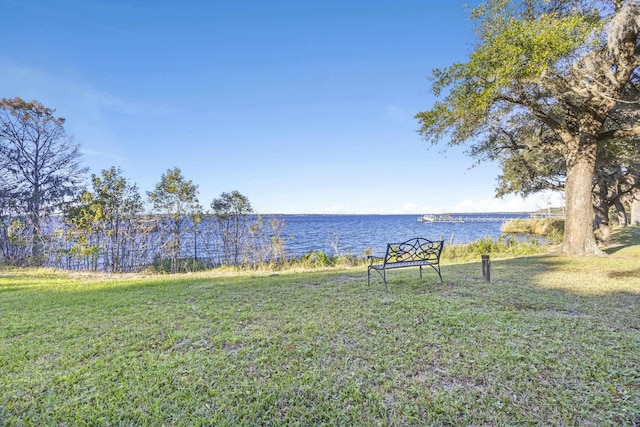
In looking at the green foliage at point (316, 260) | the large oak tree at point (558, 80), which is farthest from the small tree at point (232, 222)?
the large oak tree at point (558, 80)

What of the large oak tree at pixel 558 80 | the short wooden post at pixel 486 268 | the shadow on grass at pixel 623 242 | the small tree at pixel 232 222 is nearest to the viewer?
the short wooden post at pixel 486 268

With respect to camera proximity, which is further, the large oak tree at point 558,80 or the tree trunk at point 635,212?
the tree trunk at point 635,212

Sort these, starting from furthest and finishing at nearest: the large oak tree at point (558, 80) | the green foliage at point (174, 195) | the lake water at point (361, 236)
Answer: the lake water at point (361, 236) → the green foliage at point (174, 195) → the large oak tree at point (558, 80)

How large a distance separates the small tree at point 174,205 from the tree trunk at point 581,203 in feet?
39.6

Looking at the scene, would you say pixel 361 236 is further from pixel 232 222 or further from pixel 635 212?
pixel 232 222

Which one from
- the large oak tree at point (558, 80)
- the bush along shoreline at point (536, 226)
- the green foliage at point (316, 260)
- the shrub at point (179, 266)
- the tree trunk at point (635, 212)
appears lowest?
the shrub at point (179, 266)

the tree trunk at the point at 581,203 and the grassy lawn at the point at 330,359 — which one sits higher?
the tree trunk at the point at 581,203

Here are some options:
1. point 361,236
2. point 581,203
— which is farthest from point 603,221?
point 361,236

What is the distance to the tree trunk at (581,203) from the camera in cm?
784

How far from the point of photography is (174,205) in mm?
11664

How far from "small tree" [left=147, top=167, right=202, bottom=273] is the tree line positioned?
Answer: 1.4 inches

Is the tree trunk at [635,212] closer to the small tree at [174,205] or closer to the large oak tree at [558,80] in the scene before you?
the large oak tree at [558,80]

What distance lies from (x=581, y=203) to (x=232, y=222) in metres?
11.5

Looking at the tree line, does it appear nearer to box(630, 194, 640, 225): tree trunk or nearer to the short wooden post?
the short wooden post
